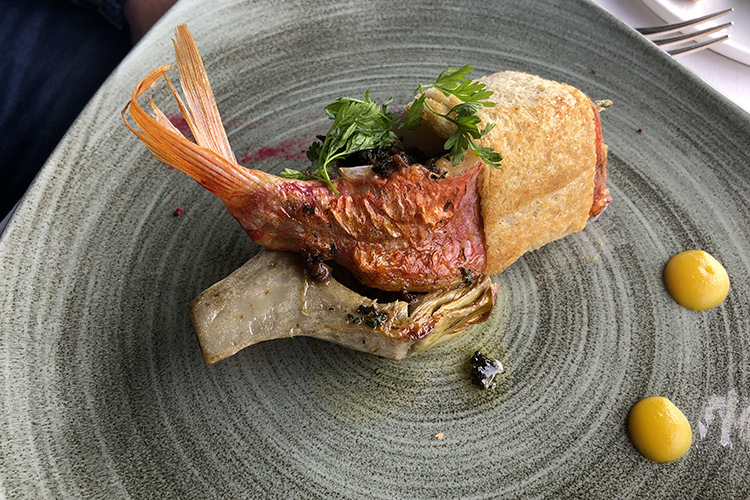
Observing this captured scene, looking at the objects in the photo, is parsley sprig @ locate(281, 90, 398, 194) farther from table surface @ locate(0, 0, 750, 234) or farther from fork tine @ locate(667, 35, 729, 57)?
table surface @ locate(0, 0, 750, 234)

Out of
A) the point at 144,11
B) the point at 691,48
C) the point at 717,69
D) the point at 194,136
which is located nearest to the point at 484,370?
the point at 194,136

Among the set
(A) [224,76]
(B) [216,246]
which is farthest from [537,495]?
(A) [224,76]

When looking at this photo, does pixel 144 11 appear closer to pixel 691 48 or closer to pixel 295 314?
pixel 295 314

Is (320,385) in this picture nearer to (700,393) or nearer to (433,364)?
(433,364)

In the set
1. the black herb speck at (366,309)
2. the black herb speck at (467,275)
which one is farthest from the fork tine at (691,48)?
the black herb speck at (366,309)

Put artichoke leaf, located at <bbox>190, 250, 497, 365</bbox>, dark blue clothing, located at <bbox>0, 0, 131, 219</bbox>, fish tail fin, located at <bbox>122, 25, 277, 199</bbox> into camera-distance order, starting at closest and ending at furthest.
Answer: fish tail fin, located at <bbox>122, 25, 277, 199</bbox>, artichoke leaf, located at <bbox>190, 250, 497, 365</bbox>, dark blue clothing, located at <bbox>0, 0, 131, 219</bbox>

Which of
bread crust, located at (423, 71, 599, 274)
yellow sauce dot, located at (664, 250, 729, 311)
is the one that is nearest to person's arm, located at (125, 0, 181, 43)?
bread crust, located at (423, 71, 599, 274)
